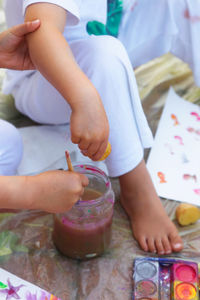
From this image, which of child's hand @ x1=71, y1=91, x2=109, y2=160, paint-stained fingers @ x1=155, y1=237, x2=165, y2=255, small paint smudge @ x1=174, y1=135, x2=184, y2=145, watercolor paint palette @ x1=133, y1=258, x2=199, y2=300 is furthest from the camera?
small paint smudge @ x1=174, y1=135, x2=184, y2=145

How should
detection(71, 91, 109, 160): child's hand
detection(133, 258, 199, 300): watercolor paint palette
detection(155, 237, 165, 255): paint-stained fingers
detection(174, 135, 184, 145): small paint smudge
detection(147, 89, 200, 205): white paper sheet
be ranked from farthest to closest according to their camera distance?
detection(174, 135, 184, 145): small paint smudge → detection(147, 89, 200, 205): white paper sheet → detection(155, 237, 165, 255): paint-stained fingers → detection(133, 258, 199, 300): watercolor paint palette → detection(71, 91, 109, 160): child's hand

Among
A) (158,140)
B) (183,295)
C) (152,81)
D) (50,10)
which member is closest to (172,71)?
(152,81)

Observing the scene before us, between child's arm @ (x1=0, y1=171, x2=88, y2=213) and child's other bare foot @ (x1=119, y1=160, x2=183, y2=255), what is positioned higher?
child's arm @ (x1=0, y1=171, x2=88, y2=213)

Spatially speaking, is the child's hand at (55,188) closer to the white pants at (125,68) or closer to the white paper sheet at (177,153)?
the white pants at (125,68)

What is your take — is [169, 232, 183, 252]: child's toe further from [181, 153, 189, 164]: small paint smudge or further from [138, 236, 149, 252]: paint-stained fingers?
[181, 153, 189, 164]: small paint smudge

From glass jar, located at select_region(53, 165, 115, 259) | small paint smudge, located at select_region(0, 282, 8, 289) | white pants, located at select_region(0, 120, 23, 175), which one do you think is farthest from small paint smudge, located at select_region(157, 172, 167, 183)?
small paint smudge, located at select_region(0, 282, 8, 289)

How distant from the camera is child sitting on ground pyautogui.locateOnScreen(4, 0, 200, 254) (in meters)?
0.74

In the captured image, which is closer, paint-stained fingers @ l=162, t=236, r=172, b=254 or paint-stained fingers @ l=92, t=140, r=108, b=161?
paint-stained fingers @ l=92, t=140, r=108, b=161

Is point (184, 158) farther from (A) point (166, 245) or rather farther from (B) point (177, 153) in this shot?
(A) point (166, 245)

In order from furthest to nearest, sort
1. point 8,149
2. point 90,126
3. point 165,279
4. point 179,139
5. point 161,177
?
point 179,139
point 161,177
point 8,149
point 165,279
point 90,126

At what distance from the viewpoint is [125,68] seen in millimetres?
894

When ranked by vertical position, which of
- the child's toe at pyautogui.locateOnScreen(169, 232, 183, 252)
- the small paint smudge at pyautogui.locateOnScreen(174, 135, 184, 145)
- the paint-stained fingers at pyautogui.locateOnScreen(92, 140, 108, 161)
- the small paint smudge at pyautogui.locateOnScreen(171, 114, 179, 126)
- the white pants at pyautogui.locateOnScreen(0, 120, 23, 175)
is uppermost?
the paint-stained fingers at pyautogui.locateOnScreen(92, 140, 108, 161)

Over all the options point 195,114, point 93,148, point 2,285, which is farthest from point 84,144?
point 195,114

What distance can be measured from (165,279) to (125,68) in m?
0.42
